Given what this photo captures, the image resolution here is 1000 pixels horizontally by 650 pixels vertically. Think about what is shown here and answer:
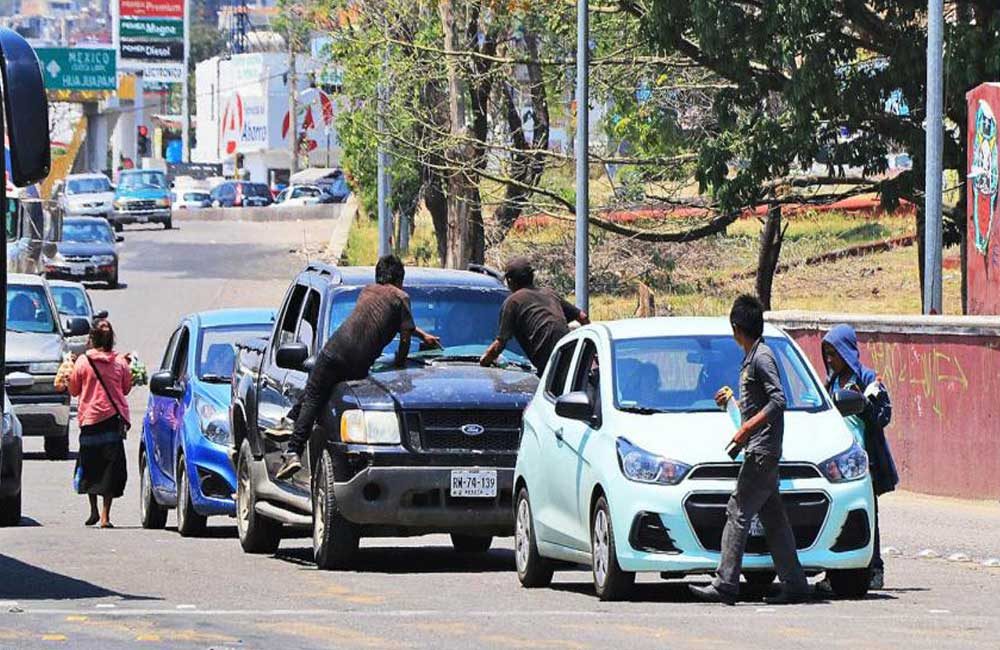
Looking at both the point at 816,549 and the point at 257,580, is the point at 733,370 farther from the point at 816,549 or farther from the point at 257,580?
the point at 257,580

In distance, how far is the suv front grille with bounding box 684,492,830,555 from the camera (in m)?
12.1

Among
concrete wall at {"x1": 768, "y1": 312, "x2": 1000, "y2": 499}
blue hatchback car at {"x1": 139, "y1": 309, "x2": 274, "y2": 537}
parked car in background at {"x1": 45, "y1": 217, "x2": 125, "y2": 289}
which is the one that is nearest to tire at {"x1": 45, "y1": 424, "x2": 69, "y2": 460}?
blue hatchback car at {"x1": 139, "y1": 309, "x2": 274, "y2": 537}

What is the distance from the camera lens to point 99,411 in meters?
19.0

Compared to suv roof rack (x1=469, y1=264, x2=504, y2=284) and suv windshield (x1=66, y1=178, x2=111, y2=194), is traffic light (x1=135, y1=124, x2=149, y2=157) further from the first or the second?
suv roof rack (x1=469, y1=264, x2=504, y2=284)

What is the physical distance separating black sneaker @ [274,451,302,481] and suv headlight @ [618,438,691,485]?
3405mm

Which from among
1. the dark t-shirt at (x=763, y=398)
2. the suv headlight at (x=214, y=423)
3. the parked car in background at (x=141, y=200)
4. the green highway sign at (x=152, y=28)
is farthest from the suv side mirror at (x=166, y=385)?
the green highway sign at (x=152, y=28)

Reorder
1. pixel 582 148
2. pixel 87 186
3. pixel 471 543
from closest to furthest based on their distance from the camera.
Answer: pixel 471 543 < pixel 582 148 < pixel 87 186

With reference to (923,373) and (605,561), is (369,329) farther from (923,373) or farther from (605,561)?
(923,373)

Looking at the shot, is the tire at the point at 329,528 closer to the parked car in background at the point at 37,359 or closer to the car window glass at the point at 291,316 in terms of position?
the car window glass at the point at 291,316

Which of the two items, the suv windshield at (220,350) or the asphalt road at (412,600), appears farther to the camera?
the suv windshield at (220,350)

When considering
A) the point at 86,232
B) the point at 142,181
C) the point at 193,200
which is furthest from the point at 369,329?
the point at 193,200

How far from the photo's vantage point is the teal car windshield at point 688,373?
1275cm

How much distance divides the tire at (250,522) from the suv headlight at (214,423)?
4.70ft

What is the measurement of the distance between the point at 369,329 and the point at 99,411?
5.09 m
